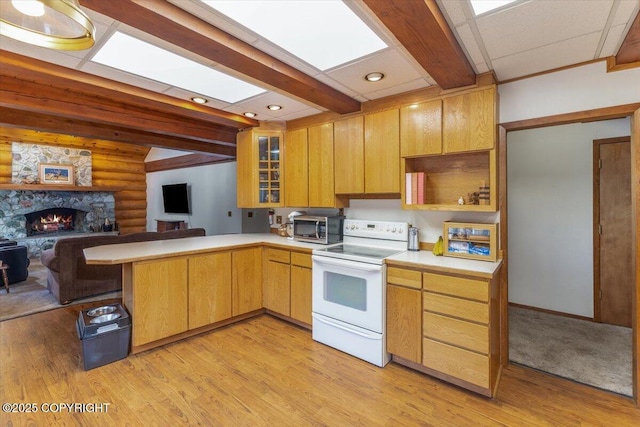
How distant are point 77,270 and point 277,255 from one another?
2721 millimetres

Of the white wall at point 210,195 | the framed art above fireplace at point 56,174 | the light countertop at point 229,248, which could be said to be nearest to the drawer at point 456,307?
the light countertop at point 229,248

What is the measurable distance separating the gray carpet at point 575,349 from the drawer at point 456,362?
2.61ft

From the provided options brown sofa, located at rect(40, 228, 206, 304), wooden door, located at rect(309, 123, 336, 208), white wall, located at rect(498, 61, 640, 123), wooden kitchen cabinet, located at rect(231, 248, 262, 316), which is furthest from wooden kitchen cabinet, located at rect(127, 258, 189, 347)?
white wall, located at rect(498, 61, 640, 123)

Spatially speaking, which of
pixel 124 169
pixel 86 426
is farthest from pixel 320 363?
pixel 124 169

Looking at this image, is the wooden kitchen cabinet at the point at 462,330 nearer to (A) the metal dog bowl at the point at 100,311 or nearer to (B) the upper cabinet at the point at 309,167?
A: (B) the upper cabinet at the point at 309,167

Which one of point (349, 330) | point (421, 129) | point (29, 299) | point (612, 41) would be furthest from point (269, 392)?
point (29, 299)

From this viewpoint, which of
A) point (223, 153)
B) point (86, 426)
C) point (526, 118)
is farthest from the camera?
point (223, 153)

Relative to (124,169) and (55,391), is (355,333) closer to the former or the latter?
(55,391)

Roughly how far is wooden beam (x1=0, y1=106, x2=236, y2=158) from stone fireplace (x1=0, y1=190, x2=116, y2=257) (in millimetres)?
4256

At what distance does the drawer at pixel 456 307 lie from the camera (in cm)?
206

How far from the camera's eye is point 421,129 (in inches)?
105

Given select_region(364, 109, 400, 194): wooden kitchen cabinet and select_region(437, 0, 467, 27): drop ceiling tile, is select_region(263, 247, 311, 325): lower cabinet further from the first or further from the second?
select_region(437, 0, 467, 27): drop ceiling tile

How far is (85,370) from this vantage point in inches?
94.5

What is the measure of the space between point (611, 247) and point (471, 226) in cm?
210
